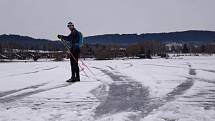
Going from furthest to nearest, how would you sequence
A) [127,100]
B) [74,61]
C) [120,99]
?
1. [74,61]
2. [120,99]
3. [127,100]

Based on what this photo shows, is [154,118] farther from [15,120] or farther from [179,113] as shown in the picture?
[15,120]

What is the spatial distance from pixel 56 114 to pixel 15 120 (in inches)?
28.1

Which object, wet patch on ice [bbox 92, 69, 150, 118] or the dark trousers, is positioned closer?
wet patch on ice [bbox 92, 69, 150, 118]

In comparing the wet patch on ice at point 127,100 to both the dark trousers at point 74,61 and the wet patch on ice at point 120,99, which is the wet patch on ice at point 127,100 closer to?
the wet patch on ice at point 120,99

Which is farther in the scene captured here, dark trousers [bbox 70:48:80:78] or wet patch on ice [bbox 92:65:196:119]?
dark trousers [bbox 70:48:80:78]

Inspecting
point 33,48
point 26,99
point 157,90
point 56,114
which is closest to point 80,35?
point 157,90

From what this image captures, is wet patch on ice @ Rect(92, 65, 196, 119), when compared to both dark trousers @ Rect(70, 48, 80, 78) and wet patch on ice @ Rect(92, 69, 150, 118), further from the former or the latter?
dark trousers @ Rect(70, 48, 80, 78)

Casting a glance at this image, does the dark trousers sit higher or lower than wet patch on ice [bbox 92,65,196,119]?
higher

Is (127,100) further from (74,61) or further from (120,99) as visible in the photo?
(74,61)

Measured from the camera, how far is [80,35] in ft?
47.4

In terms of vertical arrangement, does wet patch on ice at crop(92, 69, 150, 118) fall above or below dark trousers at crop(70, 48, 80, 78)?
below

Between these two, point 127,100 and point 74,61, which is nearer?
point 127,100

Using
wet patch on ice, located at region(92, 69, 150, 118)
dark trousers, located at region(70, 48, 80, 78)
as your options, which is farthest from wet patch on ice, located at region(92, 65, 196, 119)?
dark trousers, located at region(70, 48, 80, 78)

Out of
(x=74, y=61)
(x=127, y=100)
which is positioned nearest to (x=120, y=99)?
(x=127, y=100)
